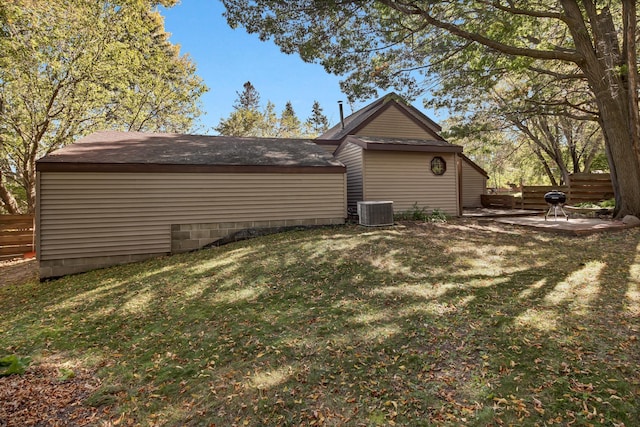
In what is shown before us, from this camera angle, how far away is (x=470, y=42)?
9.30 metres

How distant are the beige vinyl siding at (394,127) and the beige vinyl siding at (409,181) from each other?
10.6 ft

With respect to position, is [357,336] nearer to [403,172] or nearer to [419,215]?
[419,215]

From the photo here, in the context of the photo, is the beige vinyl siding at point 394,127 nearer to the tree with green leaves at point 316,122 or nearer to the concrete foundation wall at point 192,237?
the concrete foundation wall at point 192,237

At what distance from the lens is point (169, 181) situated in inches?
330

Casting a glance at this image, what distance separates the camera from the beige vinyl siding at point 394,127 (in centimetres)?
1438

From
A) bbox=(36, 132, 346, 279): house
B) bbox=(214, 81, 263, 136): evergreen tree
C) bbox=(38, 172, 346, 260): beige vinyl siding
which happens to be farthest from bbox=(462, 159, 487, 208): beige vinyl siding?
bbox=(214, 81, 263, 136): evergreen tree

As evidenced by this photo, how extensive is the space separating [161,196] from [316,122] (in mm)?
37779

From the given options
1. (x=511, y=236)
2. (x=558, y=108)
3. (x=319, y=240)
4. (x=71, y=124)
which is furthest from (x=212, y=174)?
(x=558, y=108)

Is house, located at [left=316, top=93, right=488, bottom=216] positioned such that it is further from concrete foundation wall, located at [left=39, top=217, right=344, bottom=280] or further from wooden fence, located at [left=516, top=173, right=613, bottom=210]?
wooden fence, located at [left=516, top=173, right=613, bottom=210]

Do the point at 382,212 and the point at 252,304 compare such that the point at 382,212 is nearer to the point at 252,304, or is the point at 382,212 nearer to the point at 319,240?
the point at 319,240

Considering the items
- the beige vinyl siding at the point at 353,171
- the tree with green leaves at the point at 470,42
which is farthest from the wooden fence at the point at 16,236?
the beige vinyl siding at the point at 353,171

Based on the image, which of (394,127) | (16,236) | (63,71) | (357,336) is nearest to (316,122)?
(394,127)

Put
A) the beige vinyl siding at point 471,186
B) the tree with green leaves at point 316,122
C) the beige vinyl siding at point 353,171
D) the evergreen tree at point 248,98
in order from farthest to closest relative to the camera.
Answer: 1. the evergreen tree at point 248,98
2. the tree with green leaves at point 316,122
3. the beige vinyl siding at point 471,186
4. the beige vinyl siding at point 353,171

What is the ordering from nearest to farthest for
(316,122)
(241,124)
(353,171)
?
(353,171), (241,124), (316,122)
